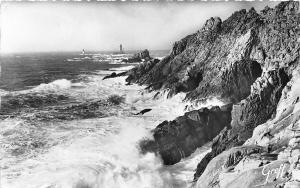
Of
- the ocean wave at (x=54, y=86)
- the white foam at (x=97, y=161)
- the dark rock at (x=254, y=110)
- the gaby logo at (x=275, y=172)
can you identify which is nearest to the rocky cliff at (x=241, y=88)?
the dark rock at (x=254, y=110)

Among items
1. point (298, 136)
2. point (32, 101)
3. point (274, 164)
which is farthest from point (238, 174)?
point (32, 101)

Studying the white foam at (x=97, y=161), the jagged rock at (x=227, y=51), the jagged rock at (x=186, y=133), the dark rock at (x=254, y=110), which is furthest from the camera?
the jagged rock at (x=227, y=51)

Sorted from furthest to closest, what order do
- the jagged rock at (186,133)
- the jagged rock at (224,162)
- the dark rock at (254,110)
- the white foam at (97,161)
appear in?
the jagged rock at (186,133)
the dark rock at (254,110)
the white foam at (97,161)
the jagged rock at (224,162)

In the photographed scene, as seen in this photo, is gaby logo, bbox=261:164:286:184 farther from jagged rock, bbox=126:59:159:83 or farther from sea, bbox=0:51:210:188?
jagged rock, bbox=126:59:159:83

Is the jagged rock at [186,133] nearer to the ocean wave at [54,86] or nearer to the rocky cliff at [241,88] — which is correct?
the rocky cliff at [241,88]

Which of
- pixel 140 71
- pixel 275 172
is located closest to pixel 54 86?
pixel 140 71

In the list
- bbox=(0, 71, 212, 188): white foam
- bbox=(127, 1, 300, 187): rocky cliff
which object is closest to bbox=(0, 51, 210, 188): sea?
bbox=(0, 71, 212, 188): white foam
